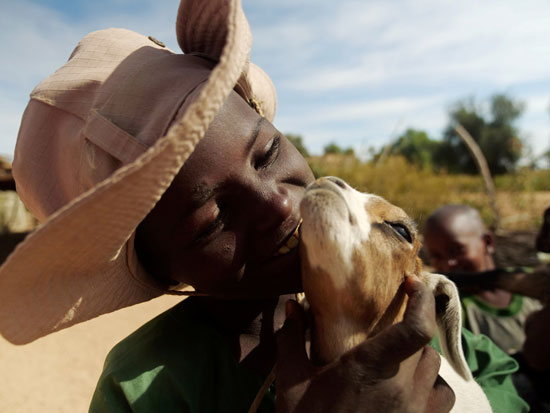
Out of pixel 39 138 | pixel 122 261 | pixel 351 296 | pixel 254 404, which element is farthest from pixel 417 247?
pixel 39 138

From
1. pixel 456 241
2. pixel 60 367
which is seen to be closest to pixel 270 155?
pixel 456 241

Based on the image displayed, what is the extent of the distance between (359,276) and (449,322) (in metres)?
0.47

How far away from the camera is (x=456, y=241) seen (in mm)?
4180

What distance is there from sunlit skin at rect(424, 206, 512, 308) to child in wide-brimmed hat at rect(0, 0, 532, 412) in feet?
10.0

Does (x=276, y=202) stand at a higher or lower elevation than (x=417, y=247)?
higher

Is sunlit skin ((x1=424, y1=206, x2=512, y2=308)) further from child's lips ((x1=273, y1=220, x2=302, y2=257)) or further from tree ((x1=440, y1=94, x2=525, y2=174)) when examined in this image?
tree ((x1=440, y1=94, x2=525, y2=174))

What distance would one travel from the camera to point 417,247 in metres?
1.79

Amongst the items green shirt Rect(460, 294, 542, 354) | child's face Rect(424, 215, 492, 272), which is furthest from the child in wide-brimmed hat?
child's face Rect(424, 215, 492, 272)

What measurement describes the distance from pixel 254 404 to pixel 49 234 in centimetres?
77

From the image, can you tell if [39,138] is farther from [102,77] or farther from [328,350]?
[328,350]

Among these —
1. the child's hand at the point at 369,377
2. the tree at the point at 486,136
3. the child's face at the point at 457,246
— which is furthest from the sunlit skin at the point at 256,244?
the tree at the point at 486,136

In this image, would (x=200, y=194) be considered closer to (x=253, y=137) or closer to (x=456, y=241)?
(x=253, y=137)

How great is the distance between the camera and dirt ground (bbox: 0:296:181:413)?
519 cm

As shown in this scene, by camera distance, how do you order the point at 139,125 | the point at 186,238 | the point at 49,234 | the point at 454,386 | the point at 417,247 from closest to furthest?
the point at 49,234, the point at 139,125, the point at 186,238, the point at 454,386, the point at 417,247
